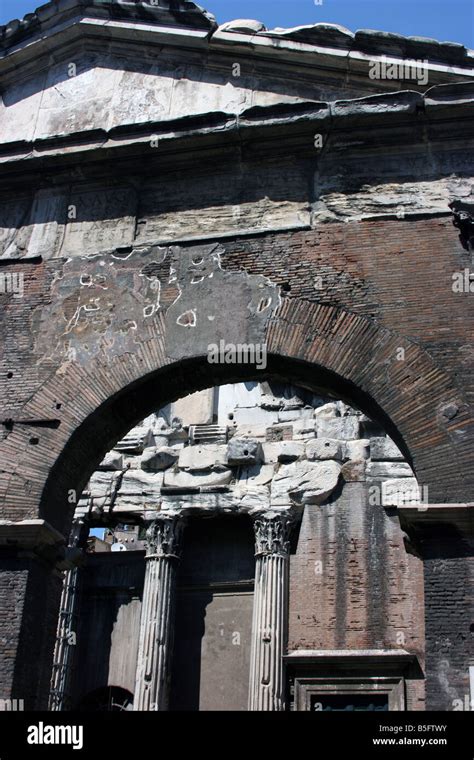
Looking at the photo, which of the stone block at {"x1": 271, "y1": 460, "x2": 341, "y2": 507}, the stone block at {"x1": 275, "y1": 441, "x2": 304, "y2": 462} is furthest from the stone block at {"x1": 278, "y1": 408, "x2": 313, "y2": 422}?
the stone block at {"x1": 271, "y1": 460, "x2": 341, "y2": 507}

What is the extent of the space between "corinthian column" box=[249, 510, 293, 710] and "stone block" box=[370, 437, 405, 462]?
174 centimetres

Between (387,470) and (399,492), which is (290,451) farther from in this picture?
(399,492)

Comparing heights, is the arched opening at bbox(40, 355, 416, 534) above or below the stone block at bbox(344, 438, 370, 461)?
below

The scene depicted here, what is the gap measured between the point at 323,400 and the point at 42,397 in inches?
345

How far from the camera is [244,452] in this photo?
15.6 metres

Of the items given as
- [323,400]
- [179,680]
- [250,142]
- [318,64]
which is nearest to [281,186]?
[250,142]

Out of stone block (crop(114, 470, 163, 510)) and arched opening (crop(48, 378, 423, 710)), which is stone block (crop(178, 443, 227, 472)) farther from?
stone block (crop(114, 470, 163, 510))

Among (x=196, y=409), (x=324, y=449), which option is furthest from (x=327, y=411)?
(x=196, y=409)

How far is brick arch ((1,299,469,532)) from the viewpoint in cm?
676

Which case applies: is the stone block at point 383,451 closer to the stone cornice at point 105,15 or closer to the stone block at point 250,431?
the stone block at point 250,431

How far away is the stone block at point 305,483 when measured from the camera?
49.0 feet

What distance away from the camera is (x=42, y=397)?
25.5 feet

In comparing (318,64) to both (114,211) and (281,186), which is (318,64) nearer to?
(281,186)

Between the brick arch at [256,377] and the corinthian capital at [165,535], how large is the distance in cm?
734
